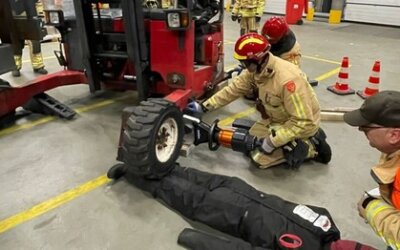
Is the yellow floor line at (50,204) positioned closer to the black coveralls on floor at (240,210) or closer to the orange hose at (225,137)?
the black coveralls on floor at (240,210)

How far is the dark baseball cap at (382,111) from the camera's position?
181 cm

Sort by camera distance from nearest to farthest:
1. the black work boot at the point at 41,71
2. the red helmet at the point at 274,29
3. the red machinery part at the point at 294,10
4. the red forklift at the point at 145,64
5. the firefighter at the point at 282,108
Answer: the red forklift at the point at 145,64 < the firefighter at the point at 282,108 < the red helmet at the point at 274,29 < the black work boot at the point at 41,71 < the red machinery part at the point at 294,10

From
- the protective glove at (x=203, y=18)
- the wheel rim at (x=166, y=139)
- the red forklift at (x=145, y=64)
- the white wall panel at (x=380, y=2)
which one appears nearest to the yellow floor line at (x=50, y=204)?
the red forklift at (x=145, y=64)

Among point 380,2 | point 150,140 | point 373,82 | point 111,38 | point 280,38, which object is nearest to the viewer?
point 150,140

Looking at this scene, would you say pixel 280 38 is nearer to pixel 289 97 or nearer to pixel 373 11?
pixel 289 97

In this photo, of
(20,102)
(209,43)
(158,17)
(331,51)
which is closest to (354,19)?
(331,51)

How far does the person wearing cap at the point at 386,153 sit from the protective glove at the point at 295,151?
1.38 metres

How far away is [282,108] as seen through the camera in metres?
3.53

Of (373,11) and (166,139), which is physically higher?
(373,11)

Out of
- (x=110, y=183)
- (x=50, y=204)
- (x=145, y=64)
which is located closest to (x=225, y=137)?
(x=110, y=183)

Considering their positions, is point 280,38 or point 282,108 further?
point 280,38

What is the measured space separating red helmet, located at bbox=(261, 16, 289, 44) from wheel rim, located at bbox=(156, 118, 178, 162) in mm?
2027

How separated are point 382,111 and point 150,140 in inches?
69.1

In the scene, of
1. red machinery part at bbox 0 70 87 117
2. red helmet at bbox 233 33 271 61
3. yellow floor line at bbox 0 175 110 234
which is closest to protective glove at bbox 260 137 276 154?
red helmet at bbox 233 33 271 61
